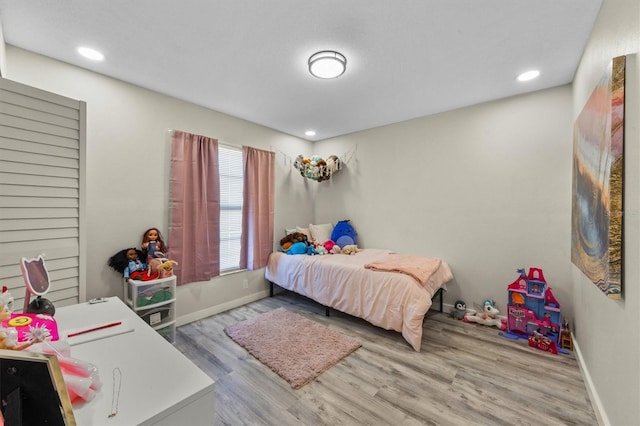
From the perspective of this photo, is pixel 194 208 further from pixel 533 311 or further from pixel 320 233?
pixel 533 311

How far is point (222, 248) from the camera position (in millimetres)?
3371

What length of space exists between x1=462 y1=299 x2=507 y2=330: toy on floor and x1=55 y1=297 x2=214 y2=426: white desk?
3017 mm

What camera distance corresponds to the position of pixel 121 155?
8.26ft

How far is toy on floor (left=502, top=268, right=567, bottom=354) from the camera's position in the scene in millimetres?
2477

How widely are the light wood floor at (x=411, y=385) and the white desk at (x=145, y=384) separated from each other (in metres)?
0.94

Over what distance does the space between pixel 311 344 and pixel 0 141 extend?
2.58 metres

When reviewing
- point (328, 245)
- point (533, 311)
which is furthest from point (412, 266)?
point (328, 245)

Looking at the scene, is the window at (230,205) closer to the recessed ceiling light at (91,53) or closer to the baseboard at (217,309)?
the baseboard at (217,309)

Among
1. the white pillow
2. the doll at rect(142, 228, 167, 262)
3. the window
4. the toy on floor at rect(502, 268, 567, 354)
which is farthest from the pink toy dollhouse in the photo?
the doll at rect(142, 228, 167, 262)

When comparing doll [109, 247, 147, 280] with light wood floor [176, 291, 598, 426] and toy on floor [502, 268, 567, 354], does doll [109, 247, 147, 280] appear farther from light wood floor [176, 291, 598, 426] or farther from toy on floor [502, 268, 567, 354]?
toy on floor [502, 268, 567, 354]

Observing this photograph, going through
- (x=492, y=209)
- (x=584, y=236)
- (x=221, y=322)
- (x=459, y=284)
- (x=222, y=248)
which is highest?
(x=492, y=209)

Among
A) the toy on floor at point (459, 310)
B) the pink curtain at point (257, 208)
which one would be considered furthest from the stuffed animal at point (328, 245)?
the toy on floor at point (459, 310)

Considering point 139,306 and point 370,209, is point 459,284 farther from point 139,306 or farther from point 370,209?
point 139,306

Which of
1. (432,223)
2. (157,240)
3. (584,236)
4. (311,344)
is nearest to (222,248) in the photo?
(157,240)
